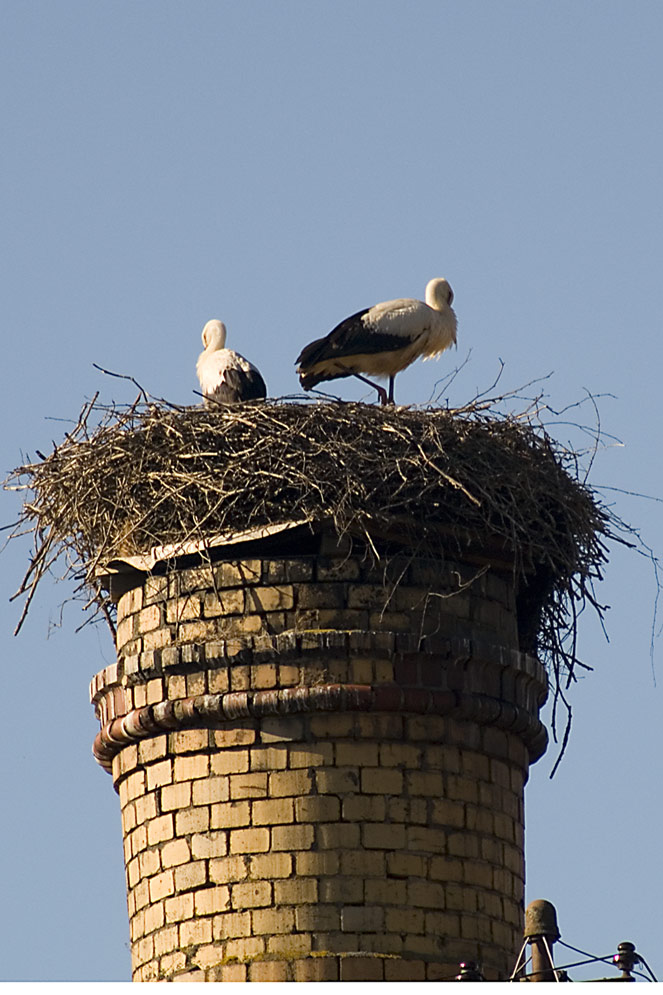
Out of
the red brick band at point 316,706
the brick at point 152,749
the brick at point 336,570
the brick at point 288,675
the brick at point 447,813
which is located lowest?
the brick at point 447,813

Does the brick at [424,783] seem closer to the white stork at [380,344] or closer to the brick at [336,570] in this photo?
the brick at [336,570]

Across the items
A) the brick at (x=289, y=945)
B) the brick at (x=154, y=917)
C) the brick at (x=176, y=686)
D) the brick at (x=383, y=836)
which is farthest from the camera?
the brick at (x=176, y=686)

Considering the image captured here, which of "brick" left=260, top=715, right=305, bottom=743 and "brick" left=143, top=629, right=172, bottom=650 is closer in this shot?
"brick" left=260, top=715, right=305, bottom=743

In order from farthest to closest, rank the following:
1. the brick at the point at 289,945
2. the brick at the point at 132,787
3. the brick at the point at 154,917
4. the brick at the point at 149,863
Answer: the brick at the point at 132,787 → the brick at the point at 149,863 → the brick at the point at 154,917 → the brick at the point at 289,945

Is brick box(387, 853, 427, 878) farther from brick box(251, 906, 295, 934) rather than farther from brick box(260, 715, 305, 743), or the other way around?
brick box(260, 715, 305, 743)

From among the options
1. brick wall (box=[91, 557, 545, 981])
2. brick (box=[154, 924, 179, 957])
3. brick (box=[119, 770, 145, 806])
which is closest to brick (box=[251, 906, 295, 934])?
brick wall (box=[91, 557, 545, 981])

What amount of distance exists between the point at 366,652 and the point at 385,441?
123 centimetres

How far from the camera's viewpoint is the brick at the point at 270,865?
569 inches

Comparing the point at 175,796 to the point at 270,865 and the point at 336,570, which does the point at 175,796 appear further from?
the point at 336,570

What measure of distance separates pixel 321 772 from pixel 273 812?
1.13ft

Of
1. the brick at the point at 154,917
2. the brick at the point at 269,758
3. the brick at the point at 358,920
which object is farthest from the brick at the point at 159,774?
the brick at the point at 358,920

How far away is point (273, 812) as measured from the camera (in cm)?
1457

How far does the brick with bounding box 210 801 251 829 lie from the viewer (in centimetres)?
1460

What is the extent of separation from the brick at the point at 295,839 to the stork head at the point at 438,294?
5666 millimetres
